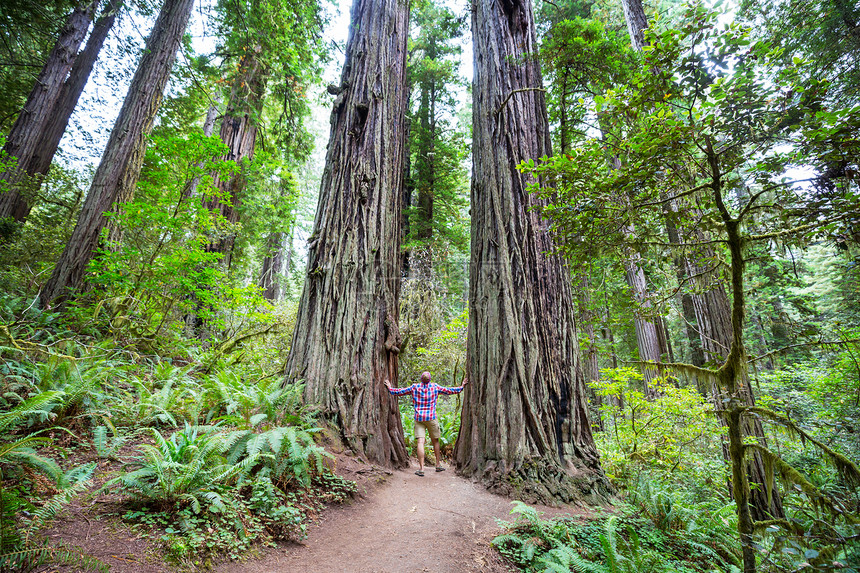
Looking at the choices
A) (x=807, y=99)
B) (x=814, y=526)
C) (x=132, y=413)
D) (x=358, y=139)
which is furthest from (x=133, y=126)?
(x=814, y=526)

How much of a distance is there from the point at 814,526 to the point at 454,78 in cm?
1481

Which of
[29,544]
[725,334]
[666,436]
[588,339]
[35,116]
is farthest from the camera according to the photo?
[35,116]

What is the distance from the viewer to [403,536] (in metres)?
3.38

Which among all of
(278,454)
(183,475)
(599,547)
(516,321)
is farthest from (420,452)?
(183,475)

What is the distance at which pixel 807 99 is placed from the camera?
2.43 m

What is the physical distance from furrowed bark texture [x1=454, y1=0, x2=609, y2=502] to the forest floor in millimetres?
493

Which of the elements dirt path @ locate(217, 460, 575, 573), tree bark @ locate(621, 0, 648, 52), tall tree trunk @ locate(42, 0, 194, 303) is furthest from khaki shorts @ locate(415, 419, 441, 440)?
tree bark @ locate(621, 0, 648, 52)

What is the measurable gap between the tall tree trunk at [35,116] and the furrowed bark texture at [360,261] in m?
6.17

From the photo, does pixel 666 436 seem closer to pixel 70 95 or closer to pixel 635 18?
pixel 635 18

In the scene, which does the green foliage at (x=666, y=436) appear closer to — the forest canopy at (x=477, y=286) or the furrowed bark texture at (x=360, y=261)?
the forest canopy at (x=477, y=286)

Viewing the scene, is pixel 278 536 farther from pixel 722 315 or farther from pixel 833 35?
pixel 833 35

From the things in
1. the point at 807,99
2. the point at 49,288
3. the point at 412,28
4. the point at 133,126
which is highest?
the point at 412,28

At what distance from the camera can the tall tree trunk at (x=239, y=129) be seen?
390 inches

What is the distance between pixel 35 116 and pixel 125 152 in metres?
3.61
